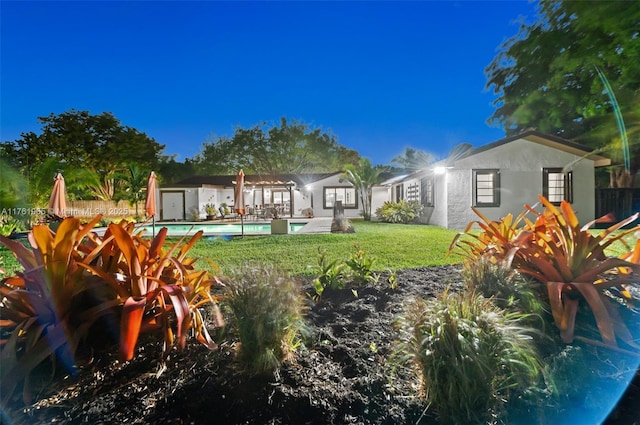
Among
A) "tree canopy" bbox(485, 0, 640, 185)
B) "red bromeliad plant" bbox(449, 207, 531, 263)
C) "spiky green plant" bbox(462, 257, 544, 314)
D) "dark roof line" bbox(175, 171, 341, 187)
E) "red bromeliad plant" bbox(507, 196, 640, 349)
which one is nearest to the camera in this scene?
"red bromeliad plant" bbox(507, 196, 640, 349)

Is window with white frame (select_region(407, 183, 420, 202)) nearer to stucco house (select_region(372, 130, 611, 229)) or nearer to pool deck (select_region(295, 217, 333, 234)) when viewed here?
stucco house (select_region(372, 130, 611, 229))

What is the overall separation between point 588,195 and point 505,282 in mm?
7579

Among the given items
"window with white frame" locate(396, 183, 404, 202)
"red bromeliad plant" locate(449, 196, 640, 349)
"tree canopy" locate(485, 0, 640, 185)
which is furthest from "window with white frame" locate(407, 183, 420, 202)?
"red bromeliad plant" locate(449, 196, 640, 349)

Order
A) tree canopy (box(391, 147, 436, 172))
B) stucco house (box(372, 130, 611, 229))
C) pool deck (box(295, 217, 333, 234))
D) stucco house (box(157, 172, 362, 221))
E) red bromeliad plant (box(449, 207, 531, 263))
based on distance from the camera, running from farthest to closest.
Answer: tree canopy (box(391, 147, 436, 172)), stucco house (box(157, 172, 362, 221)), stucco house (box(372, 130, 611, 229)), pool deck (box(295, 217, 333, 234)), red bromeliad plant (box(449, 207, 531, 263))

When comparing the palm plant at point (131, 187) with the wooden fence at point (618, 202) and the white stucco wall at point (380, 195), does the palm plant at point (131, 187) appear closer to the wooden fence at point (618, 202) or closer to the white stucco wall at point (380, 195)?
the white stucco wall at point (380, 195)

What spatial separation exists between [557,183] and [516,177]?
105 cm

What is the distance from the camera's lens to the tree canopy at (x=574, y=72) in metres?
5.84

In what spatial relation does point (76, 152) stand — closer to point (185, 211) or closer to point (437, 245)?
point (185, 211)

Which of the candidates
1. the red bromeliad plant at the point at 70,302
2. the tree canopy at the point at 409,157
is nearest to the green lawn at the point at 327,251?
the red bromeliad plant at the point at 70,302

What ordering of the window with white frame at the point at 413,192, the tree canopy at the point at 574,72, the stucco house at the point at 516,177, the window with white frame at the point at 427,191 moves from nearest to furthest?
the tree canopy at the point at 574,72 → the stucco house at the point at 516,177 → the window with white frame at the point at 427,191 → the window with white frame at the point at 413,192

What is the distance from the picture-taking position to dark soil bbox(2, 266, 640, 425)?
0.91 meters

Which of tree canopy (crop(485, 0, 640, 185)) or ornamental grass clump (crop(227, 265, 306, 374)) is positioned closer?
ornamental grass clump (crop(227, 265, 306, 374))

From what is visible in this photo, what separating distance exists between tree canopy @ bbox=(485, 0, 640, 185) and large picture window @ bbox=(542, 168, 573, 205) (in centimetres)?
86

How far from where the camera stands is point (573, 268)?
4.75ft
